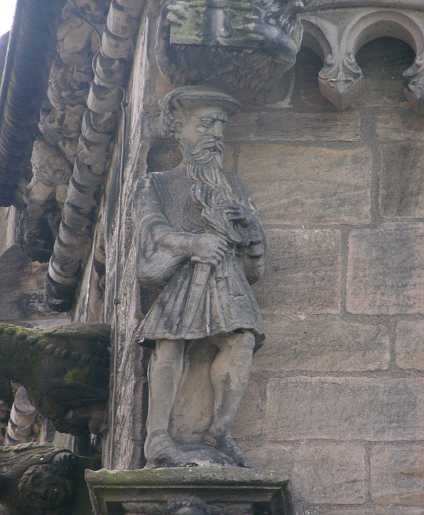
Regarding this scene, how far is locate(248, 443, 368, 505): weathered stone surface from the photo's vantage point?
994cm

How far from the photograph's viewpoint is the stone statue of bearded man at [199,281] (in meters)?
9.66

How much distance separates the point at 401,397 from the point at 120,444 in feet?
3.64

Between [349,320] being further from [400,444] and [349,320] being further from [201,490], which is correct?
[201,490]

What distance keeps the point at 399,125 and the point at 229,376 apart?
1.38 metres

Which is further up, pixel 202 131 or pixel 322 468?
pixel 202 131

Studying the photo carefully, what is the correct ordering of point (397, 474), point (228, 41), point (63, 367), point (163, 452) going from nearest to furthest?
point (163, 452) < point (397, 474) < point (228, 41) < point (63, 367)

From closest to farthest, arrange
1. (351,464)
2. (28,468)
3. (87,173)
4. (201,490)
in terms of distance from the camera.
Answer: (201,490) < (351,464) < (28,468) < (87,173)

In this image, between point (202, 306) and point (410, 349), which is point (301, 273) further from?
point (202, 306)

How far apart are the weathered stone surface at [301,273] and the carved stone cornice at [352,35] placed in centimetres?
57

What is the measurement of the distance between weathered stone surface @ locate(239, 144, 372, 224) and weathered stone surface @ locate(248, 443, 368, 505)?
0.91 m

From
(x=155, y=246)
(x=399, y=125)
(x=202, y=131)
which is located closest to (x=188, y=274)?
(x=155, y=246)

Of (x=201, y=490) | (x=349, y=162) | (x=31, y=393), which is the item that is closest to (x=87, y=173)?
(x=31, y=393)

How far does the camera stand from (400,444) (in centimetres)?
1002

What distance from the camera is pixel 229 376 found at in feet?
31.9
